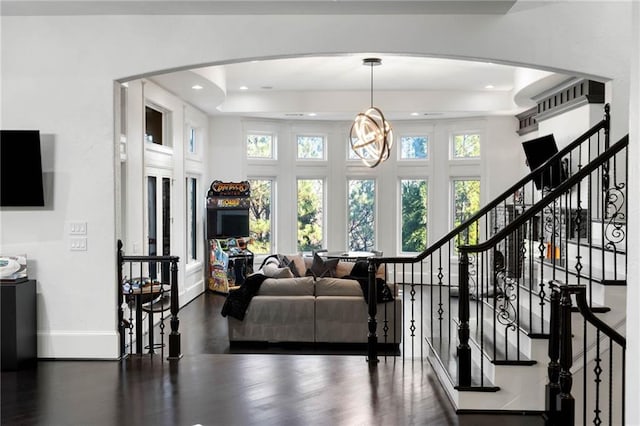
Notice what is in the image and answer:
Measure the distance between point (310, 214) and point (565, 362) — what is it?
29.5ft

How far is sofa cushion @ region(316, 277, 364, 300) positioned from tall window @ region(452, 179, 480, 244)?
5.35 m

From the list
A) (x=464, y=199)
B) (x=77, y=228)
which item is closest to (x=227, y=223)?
(x=464, y=199)

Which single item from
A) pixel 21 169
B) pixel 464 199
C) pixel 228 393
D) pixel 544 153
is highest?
pixel 544 153

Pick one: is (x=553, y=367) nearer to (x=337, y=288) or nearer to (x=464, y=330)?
(x=464, y=330)

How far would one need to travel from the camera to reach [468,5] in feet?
16.2

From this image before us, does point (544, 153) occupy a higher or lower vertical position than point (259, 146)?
lower

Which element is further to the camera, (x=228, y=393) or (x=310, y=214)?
(x=310, y=214)

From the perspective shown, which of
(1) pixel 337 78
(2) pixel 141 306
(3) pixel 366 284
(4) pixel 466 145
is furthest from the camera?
(4) pixel 466 145

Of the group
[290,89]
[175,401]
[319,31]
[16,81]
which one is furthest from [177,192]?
[175,401]

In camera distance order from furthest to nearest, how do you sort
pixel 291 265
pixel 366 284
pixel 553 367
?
1. pixel 291 265
2. pixel 366 284
3. pixel 553 367

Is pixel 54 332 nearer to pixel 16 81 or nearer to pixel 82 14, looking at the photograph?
pixel 16 81

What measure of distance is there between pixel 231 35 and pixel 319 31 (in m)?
0.77

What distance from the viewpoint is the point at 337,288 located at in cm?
694

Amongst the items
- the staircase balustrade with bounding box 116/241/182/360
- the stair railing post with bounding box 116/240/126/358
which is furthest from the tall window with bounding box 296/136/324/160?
the stair railing post with bounding box 116/240/126/358
